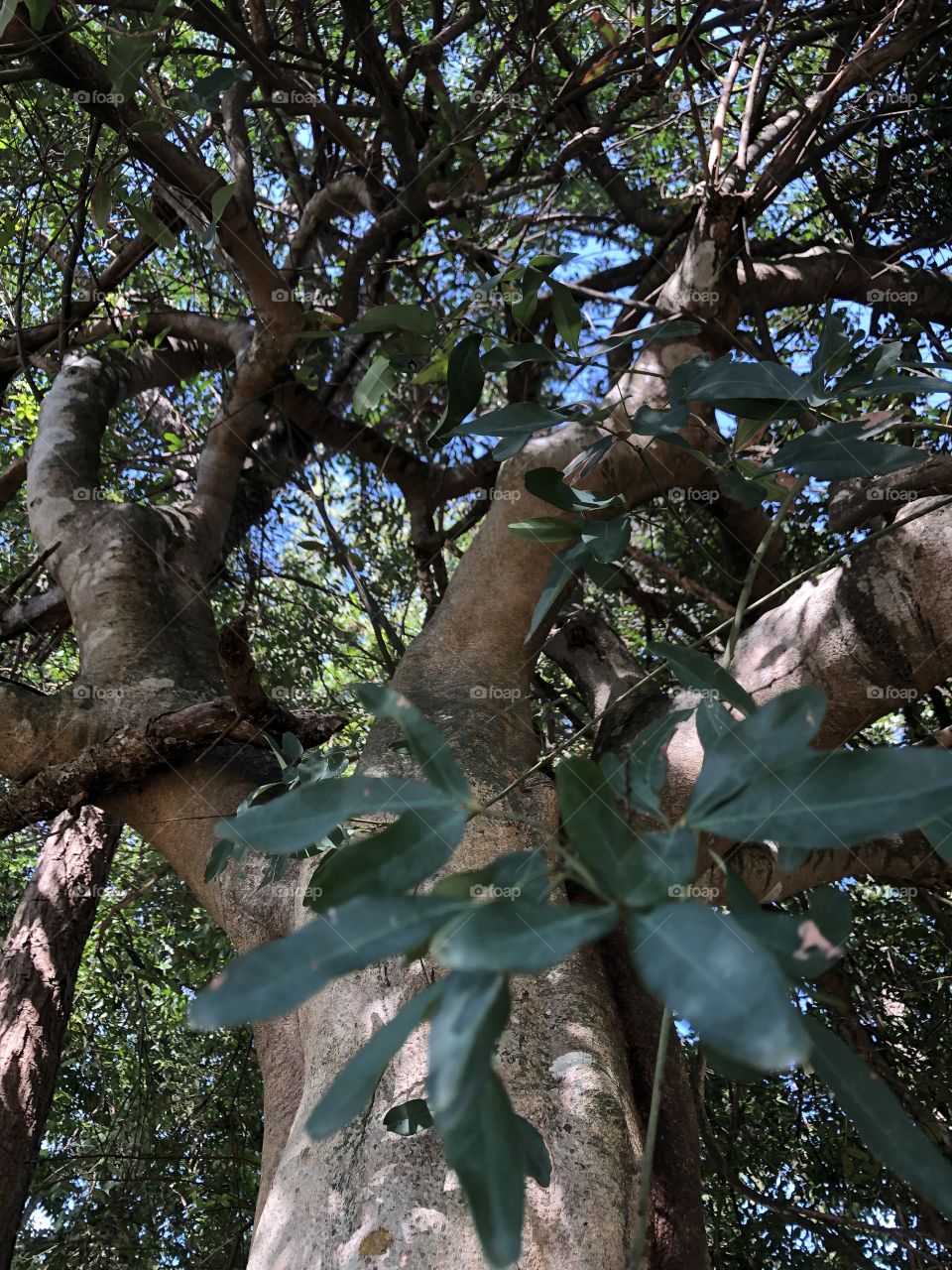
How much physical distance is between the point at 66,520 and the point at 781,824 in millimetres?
2878

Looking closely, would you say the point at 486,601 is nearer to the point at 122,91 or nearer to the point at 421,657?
the point at 421,657

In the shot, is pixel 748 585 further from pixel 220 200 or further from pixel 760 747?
pixel 220 200

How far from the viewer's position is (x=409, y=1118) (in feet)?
3.74

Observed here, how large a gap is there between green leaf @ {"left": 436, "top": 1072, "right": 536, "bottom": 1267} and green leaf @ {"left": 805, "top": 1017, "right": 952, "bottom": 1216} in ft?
0.64

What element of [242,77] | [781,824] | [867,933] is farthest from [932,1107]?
[242,77]

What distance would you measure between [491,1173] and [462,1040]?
12 cm

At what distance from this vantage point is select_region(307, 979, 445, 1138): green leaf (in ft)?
1.81
